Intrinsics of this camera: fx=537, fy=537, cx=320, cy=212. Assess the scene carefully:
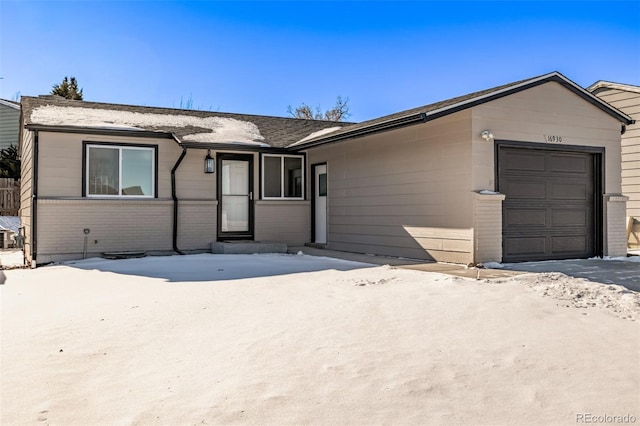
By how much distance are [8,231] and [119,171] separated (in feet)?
22.3

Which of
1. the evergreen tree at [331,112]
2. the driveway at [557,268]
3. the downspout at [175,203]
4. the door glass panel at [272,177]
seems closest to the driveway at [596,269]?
the driveway at [557,268]

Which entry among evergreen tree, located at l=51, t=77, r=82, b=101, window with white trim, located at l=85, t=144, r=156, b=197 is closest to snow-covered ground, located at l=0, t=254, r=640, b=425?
window with white trim, located at l=85, t=144, r=156, b=197

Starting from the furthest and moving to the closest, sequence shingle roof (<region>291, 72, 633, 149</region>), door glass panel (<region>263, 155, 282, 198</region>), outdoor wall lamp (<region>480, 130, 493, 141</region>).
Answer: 1. door glass panel (<region>263, 155, 282, 198</region>)
2. outdoor wall lamp (<region>480, 130, 493, 141</region>)
3. shingle roof (<region>291, 72, 633, 149</region>)

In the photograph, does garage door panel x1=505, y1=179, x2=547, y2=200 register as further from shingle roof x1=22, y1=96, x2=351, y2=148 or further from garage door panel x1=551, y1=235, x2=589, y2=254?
shingle roof x1=22, y1=96, x2=351, y2=148

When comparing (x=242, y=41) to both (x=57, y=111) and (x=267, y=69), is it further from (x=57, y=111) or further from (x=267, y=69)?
(x=57, y=111)

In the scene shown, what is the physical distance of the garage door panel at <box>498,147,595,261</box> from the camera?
8.98 m

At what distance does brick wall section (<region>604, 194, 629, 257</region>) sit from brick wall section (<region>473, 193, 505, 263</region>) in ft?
8.23

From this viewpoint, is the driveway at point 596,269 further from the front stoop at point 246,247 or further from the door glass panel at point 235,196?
the door glass panel at point 235,196

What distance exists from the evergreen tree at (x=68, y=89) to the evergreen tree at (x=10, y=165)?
6.86 metres

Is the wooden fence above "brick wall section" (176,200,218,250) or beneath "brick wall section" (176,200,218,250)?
above

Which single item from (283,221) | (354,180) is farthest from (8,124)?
(354,180)

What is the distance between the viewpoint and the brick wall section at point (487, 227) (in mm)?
8492

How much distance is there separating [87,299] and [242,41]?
17.4 meters

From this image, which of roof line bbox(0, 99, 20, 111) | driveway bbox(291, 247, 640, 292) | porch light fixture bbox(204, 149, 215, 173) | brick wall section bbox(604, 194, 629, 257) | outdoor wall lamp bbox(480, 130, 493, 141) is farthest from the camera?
roof line bbox(0, 99, 20, 111)
